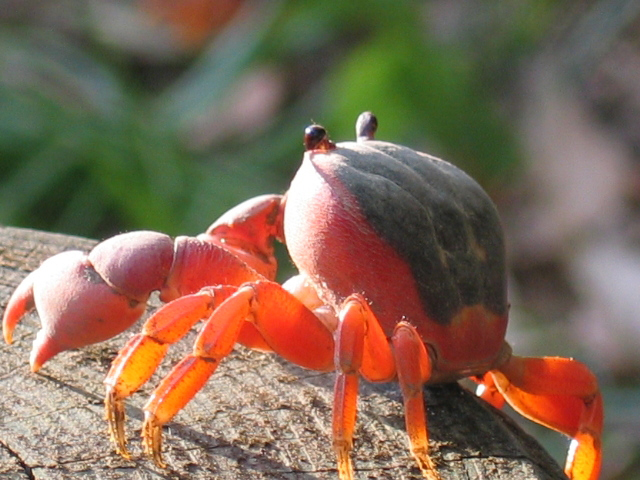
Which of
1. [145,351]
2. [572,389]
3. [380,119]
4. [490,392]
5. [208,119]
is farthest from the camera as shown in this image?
[208,119]

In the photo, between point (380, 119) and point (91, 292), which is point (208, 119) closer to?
point (380, 119)

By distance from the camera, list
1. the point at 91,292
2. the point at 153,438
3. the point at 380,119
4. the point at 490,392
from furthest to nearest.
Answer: the point at 380,119 → the point at 490,392 → the point at 91,292 → the point at 153,438

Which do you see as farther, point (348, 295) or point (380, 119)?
point (380, 119)

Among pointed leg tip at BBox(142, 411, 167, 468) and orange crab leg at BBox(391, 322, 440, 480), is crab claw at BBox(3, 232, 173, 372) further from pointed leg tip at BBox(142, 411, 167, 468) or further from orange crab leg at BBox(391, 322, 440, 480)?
orange crab leg at BBox(391, 322, 440, 480)

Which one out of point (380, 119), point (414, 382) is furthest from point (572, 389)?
point (380, 119)

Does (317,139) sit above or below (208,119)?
above

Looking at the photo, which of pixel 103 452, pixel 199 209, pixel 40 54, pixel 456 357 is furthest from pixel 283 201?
pixel 40 54

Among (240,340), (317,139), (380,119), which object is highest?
(317,139)

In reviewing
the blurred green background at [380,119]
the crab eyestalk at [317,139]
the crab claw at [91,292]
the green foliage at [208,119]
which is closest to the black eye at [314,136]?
the crab eyestalk at [317,139]
